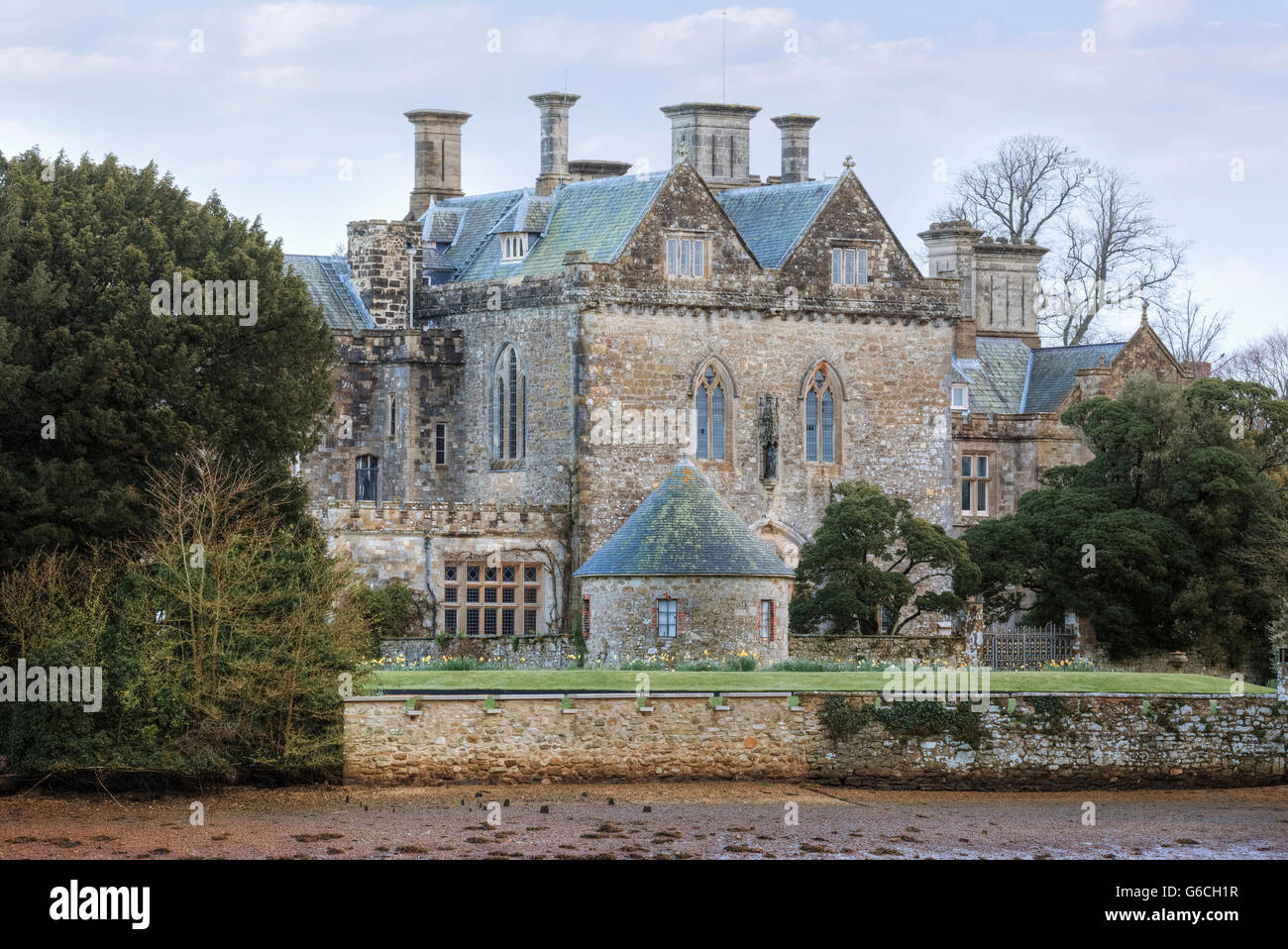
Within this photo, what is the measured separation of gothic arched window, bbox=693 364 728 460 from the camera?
209 ft

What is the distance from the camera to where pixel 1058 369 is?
7400 cm

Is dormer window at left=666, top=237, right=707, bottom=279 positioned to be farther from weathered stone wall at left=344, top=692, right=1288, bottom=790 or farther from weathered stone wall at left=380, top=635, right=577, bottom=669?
weathered stone wall at left=344, top=692, right=1288, bottom=790

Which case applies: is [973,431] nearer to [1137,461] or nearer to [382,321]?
[1137,461]

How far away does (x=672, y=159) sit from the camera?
233 feet

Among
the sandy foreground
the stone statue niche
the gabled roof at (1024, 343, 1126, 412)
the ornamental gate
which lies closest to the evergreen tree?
the sandy foreground

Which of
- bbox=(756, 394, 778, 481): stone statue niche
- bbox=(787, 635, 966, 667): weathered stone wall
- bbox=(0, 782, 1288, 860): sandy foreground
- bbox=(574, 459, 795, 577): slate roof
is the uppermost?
bbox=(756, 394, 778, 481): stone statue niche

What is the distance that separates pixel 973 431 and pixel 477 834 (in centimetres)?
3305

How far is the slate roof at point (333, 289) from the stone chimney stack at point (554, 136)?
536cm

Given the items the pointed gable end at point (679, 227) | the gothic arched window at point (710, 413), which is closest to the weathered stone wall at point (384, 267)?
the pointed gable end at point (679, 227)

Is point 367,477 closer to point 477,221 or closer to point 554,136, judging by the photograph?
point 477,221

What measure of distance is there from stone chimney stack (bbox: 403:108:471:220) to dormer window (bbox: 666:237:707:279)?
9.06 meters

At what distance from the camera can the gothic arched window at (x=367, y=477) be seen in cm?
6569

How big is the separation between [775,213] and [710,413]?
18.8 ft

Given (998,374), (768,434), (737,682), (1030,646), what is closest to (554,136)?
(768,434)
